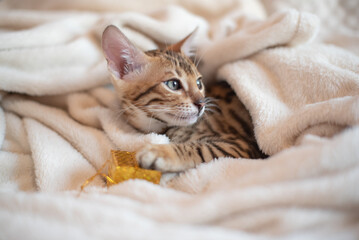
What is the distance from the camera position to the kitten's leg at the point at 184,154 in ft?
2.58

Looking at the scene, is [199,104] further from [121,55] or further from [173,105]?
[121,55]

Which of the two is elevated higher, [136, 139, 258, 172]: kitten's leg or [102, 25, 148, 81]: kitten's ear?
[102, 25, 148, 81]: kitten's ear

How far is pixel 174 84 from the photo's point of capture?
1045 millimetres

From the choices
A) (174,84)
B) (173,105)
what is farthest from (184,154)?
(174,84)

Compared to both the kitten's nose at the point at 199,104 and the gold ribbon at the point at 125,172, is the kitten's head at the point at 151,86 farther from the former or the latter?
the gold ribbon at the point at 125,172

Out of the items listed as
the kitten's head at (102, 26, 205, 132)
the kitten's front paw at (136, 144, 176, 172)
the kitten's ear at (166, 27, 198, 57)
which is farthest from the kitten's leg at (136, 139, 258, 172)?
the kitten's ear at (166, 27, 198, 57)

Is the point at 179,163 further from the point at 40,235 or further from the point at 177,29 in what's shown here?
the point at 177,29

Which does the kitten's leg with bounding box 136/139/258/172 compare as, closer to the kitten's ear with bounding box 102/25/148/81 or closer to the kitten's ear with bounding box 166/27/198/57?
the kitten's ear with bounding box 102/25/148/81

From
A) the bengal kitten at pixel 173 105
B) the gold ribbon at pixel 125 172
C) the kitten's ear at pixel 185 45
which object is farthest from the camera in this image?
the kitten's ear at pixel 185 45

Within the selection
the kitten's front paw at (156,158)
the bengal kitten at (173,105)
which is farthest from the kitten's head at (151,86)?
the kitten's front paw at (156,158)

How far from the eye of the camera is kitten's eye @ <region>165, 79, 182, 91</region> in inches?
40.7

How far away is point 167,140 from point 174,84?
0.26m

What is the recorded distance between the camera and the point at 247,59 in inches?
47.9

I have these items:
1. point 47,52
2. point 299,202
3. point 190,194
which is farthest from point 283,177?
point 47,52
